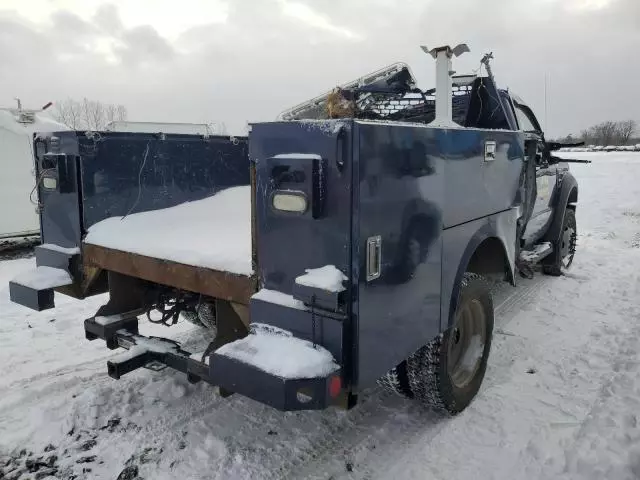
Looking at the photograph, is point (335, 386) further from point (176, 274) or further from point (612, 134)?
point (612, 134)

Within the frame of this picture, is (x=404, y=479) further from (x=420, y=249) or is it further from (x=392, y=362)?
(x=420, y=249)

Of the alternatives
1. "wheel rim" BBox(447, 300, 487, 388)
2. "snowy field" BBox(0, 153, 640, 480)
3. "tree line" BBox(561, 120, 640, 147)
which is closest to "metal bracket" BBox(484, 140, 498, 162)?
"wheel rim" BBox(447, 300, 487, 388)

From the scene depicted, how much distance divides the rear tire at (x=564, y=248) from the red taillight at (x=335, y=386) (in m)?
4.92

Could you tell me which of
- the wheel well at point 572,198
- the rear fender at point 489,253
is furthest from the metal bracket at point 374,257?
the wheel well at point 572,198

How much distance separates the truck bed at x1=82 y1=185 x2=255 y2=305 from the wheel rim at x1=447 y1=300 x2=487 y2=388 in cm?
150

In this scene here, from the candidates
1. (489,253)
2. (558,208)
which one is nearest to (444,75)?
(489,253)

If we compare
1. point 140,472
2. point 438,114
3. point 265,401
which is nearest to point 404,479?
point 265,401

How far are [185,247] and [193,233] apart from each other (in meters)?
0.39

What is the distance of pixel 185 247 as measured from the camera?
322cm

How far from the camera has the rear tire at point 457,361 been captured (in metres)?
3.14

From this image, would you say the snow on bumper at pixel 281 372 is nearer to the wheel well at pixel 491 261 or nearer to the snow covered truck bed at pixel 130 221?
the snow covered truck bed at pixel 130 221

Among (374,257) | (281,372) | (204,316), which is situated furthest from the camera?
(204,316)

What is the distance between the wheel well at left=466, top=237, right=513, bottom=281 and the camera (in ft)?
12.3

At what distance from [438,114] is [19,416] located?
344 centimetres
